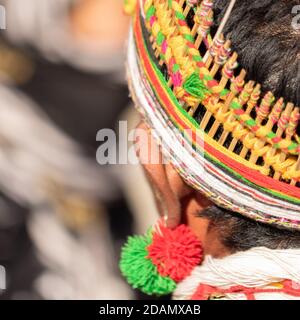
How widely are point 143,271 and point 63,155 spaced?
35.2 inches

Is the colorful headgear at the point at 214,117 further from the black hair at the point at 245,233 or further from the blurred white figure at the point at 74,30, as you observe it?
the blurred white figure at the point at 74,30

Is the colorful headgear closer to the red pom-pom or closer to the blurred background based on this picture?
the red pom-pom

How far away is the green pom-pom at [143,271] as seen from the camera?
133 centimetres

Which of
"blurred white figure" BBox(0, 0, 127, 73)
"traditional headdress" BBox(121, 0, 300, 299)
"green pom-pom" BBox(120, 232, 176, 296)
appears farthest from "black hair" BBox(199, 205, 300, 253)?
"blurred white figure" BBox(0, 0, 127, 73)

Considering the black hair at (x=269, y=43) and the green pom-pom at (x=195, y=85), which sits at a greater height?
the black hair at (x=269, y=43)

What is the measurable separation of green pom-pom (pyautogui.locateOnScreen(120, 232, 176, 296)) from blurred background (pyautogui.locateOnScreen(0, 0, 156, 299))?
0.68 meters

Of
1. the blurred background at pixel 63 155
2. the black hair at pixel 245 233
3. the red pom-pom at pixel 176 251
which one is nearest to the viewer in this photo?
the black hair at pixel 245 233

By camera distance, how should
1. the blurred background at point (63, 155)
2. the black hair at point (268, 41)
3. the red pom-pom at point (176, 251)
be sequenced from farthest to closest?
1. the blurred background at point (63, 155)
2. the red pom-pom at point (176, 251)
3. the black hair at point (268, 41)

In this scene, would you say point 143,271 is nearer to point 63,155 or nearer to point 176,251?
point 176,251

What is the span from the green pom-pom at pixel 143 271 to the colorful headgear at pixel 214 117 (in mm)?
299

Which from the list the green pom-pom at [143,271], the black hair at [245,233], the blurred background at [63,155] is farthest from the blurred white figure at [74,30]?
the black hair at [245,233]

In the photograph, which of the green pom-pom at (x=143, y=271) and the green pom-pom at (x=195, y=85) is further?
the green pom-pom at (x=143, y=271)

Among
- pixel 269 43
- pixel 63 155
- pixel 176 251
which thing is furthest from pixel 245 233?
pixel 63 155
